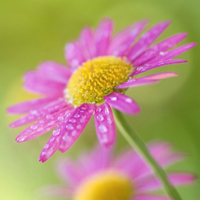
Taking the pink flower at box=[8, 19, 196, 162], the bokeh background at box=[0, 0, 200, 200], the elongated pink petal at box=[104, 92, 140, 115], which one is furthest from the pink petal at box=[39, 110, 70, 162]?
the bokeh background at box=[0, 0, 200, 200]

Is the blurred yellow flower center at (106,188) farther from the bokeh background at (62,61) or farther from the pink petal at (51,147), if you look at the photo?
the bokeh background at (62,61)

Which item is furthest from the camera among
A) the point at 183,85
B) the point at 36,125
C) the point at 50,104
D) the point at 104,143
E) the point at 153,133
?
the point at 183,85

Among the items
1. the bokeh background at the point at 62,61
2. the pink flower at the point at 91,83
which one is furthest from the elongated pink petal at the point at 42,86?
the bokeh background at the point at 62,61

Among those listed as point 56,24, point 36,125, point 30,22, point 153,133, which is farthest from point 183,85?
point 36,125

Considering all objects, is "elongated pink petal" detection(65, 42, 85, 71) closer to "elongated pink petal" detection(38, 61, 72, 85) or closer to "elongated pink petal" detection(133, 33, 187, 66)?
"elongated pink petal" detection(38, 61, 72, 85)

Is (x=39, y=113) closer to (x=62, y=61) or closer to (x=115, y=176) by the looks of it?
(x=115, y=176)

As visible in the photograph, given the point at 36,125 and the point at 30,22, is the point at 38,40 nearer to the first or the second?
the point at 30,22

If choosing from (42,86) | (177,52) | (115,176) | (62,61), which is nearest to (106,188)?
(115,176)
